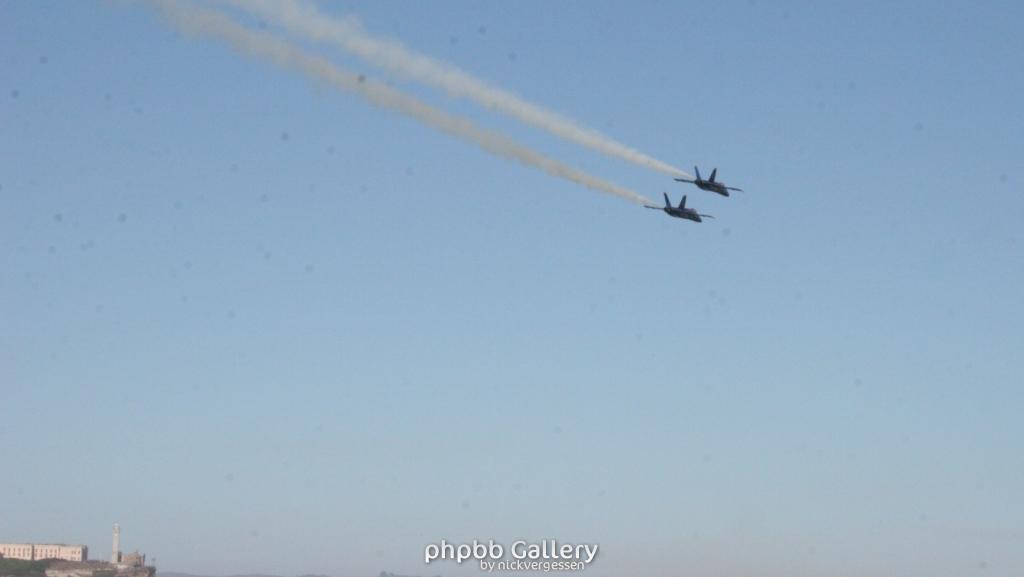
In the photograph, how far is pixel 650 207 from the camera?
115250mm

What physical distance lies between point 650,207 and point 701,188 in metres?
6.39

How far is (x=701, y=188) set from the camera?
119 metres
